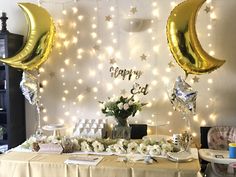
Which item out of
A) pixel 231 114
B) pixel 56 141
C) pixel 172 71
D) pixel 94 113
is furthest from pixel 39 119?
pixel 231 114

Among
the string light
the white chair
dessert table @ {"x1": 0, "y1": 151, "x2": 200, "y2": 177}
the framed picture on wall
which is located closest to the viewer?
dessert table @ {"x1": 0, "y1": 151, "x2": 200, "y2": 177}

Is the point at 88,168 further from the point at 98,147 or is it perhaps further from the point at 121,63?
the point at 121,63

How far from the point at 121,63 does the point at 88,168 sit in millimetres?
1295

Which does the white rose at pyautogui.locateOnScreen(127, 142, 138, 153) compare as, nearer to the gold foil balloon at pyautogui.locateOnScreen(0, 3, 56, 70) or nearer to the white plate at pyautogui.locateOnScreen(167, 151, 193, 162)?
the white plate at pyautogui.locateOnScreen(167, 151, 193, 162)

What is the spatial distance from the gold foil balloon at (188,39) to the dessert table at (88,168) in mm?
809

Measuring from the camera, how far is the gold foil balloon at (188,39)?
8.60ft

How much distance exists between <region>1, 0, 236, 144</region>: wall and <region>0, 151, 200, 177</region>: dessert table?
2.67ft

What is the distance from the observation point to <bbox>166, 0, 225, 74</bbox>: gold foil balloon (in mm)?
2621

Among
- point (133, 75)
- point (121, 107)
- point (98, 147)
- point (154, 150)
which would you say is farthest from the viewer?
point (133, 75)

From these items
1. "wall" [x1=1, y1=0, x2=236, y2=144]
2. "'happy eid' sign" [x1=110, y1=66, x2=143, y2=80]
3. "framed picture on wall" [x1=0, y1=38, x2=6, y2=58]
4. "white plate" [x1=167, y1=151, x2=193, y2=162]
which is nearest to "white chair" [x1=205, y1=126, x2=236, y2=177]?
"wall" [x1=1, y1=0, x2=236, y2=144]

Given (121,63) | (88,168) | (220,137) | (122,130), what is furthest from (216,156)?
(121,63)

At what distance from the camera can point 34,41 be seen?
9.59ft

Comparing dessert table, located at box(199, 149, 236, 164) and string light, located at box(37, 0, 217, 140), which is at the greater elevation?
string light, located at box(37, 0, 217, 140)

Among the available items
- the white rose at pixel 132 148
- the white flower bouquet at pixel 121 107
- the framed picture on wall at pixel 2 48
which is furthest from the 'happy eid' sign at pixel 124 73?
the framed picture on wall at pixel 2 48
